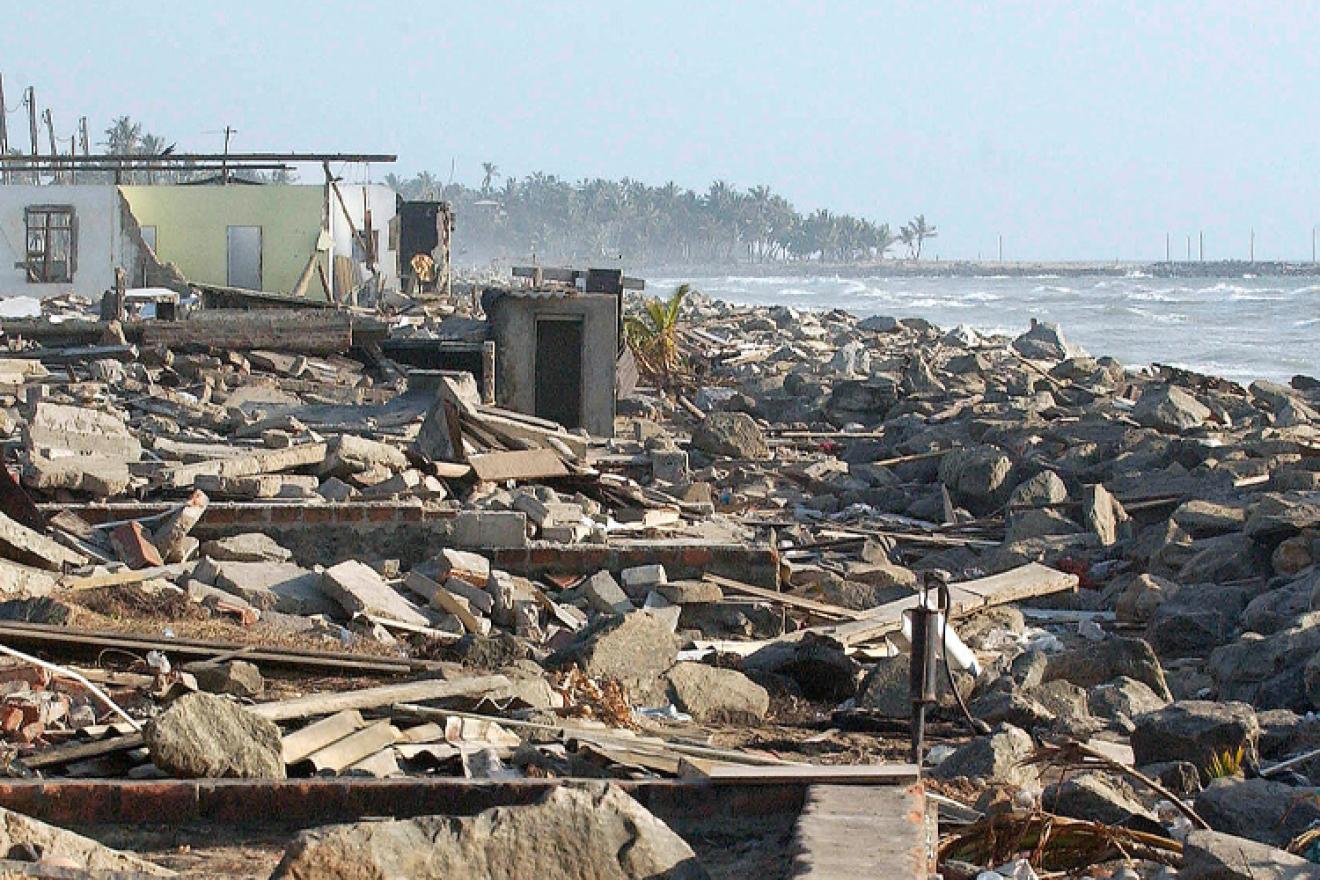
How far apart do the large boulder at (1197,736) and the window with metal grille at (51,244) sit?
29855 mm

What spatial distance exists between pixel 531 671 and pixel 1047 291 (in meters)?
99.3

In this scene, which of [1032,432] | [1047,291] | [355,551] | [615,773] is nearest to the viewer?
[615,773]

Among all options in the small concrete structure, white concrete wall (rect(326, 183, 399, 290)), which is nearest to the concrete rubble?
the small concrete structure

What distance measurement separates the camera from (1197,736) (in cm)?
698

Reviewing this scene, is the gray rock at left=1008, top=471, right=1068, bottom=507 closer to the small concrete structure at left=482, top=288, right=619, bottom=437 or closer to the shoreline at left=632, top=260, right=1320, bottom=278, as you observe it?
the small concrete structure at left=482, top=288, right=619, bottom=437

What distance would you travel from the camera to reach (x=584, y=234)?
192500 millimetres

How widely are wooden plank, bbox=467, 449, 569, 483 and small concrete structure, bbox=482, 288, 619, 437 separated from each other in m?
5.69

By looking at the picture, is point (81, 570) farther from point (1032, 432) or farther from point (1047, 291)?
point (1047, 291)

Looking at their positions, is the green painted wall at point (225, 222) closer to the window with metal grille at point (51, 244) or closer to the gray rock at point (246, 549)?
the window with metal grille at point (51, 244)

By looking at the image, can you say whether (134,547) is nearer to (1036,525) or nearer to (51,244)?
(1036,525)

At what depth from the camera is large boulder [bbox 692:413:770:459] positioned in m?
18.2

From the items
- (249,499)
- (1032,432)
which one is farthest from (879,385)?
(249,499)

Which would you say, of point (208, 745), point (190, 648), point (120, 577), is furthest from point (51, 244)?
point (208, 745)

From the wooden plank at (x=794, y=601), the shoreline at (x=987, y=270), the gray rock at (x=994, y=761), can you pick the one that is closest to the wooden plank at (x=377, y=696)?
the gray rock at (x=994, y=761)
